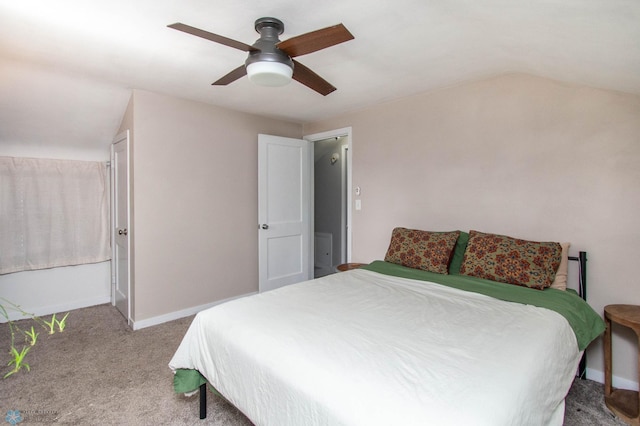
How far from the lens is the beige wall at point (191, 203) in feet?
10.2

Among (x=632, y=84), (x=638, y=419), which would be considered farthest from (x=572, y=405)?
(x=632, y=84)

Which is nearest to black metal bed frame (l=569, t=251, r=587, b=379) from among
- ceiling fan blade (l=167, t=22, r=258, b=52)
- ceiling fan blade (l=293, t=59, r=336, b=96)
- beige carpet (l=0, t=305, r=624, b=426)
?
beige carpet (l=0, t=305, r=624, b=426)

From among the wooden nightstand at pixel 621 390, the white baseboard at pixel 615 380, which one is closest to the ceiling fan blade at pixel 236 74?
the wooden nightstand at pixel 621 390

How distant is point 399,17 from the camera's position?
176 centimetres

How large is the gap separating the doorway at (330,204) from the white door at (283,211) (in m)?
0.77

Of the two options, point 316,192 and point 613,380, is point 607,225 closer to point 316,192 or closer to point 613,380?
point 613,380

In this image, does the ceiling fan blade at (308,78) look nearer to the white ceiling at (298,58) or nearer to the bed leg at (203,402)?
the white ceiling at (298,58)

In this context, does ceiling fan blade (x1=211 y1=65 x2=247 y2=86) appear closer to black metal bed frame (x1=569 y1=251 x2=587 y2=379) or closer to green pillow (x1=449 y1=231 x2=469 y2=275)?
green pillow (x1=449 y1=231 x2=469 y2=275)

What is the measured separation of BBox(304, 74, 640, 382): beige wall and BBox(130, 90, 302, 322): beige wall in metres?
1.46

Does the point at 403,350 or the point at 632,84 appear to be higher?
the point at 632,84

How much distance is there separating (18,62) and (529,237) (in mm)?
3999

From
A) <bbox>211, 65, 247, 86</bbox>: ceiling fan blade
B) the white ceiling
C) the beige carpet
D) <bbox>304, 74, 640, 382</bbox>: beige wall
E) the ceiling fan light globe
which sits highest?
the white ceiling

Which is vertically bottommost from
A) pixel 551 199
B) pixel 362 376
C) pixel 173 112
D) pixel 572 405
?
pixel 572 405

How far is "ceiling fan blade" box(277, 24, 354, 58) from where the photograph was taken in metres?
1.50
